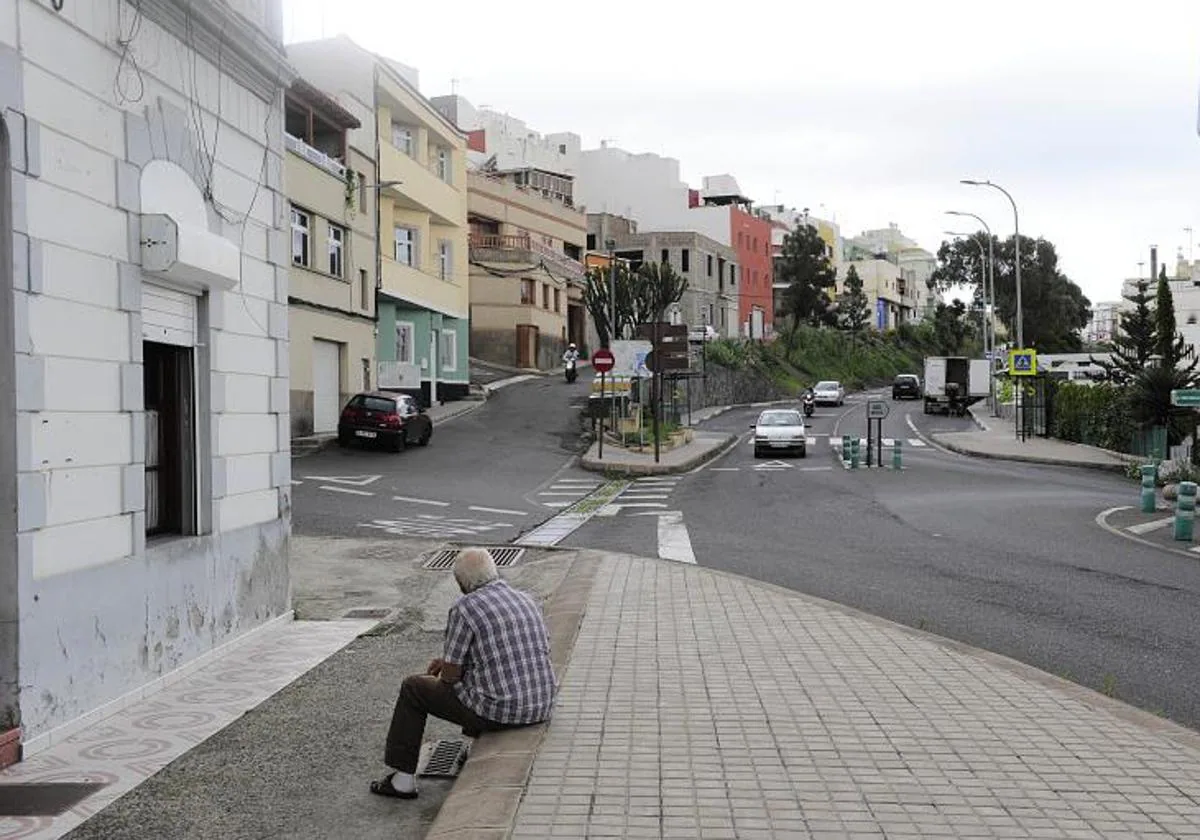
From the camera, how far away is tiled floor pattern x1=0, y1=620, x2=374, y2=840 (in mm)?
5566

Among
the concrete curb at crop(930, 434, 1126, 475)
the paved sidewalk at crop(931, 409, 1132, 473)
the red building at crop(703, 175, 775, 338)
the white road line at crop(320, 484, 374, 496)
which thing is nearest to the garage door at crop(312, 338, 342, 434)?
the white road line at crop(320, 484, 374, 496)

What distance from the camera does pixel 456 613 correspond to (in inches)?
226

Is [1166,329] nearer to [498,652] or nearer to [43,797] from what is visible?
[498,652]

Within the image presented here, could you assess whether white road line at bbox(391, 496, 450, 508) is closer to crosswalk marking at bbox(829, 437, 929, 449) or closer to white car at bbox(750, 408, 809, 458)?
white car at bbox(750, 408, 809, 458)

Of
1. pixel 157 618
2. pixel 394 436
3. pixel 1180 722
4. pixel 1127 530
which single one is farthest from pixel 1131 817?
pixel 394 436

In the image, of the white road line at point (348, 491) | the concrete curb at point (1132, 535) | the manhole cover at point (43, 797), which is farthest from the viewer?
the white road line at point (348, 491)

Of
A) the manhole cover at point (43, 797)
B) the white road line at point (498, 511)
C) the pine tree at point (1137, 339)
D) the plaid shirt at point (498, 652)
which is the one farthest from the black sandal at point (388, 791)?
the pine tree at point (1137, 339)

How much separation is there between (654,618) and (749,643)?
4.05 ft

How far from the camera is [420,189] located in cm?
4022

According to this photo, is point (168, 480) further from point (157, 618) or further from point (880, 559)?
point (880, 559)

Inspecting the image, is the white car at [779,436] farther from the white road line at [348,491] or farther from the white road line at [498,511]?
the white road line at [348,491]

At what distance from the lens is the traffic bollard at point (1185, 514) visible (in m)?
15.9

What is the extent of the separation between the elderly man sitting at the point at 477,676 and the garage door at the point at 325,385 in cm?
2662

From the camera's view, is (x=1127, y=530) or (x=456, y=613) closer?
(x=456, y=613)
